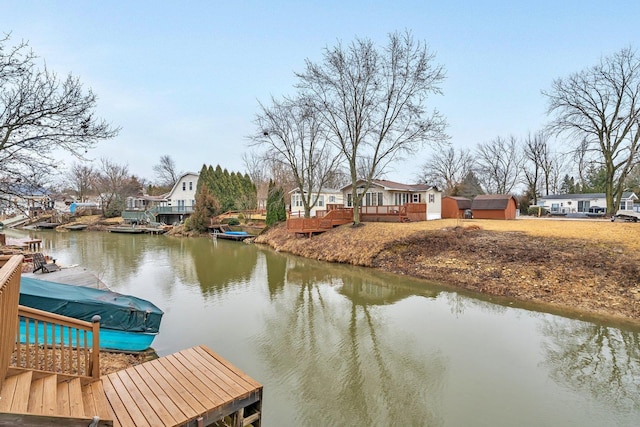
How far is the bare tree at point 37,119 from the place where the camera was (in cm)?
898

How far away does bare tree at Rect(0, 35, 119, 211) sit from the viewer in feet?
29.5

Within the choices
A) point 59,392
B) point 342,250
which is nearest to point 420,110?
point 342,250

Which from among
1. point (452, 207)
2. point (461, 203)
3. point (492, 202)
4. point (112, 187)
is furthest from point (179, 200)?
point (492, 202)

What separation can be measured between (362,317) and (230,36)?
1665cm

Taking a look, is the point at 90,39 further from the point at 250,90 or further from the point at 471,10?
the point at 471,10

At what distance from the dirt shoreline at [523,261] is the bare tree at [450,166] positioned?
31891 mm

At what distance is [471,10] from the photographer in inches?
571

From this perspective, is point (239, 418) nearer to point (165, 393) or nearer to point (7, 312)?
point (165, 393)

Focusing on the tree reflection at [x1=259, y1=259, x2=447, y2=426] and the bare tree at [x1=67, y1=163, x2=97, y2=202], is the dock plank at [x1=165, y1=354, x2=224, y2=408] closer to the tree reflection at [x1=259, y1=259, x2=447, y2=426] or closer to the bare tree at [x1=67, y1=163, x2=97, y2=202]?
the tree reflection at [x1=259, y1=259, x2=447, y2=426]

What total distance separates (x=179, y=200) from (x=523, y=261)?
1653 inches

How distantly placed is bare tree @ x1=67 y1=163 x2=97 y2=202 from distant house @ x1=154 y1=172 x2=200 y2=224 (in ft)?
42.9

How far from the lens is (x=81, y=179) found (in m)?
50.0

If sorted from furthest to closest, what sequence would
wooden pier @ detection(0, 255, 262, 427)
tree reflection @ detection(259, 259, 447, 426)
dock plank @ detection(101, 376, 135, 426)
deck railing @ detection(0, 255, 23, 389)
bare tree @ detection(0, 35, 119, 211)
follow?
bare tree @ detection(0, 35, 119, 211)
tree reflection @ detection(259, 259, 447, 426)
dock plank @ detection(101, 376, 135, 426)
wooden pier @ detection(0, 255, 262, 427)
deck railing @ detection(0, 255, 23, 389)

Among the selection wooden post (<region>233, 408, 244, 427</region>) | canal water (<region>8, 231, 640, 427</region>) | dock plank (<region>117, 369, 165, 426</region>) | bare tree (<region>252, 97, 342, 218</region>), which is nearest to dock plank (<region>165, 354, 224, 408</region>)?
wooden post (<region>233, 408, 244, 427</region>)
